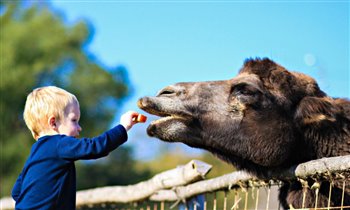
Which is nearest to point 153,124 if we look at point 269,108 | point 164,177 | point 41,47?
point 269,108

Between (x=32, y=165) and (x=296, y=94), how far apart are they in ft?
7.25

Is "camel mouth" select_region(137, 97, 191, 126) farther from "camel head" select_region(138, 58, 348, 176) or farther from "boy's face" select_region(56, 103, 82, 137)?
"boy's face" select_region(56, 103, 82, 137)

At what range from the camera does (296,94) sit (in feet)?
18.2

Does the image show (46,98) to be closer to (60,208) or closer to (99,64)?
(60,208)

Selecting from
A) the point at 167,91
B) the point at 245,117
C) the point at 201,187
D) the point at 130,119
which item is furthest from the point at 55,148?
the point at 201,187

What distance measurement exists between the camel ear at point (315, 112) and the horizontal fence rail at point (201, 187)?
443 mm

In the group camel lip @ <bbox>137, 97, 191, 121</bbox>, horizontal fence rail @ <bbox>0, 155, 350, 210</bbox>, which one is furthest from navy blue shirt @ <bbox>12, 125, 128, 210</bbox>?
horizontal fence rail @ <bbox>0, 155, 350, 210</bbox>

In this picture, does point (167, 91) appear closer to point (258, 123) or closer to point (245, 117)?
point (245, 117)

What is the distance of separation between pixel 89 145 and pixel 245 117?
1623 mm

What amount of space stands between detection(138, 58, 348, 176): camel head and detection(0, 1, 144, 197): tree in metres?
25.0

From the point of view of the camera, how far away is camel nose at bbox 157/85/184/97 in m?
5.37

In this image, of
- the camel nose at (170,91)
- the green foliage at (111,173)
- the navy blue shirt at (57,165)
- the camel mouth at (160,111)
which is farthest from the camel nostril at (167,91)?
the green foliage at (111,173)

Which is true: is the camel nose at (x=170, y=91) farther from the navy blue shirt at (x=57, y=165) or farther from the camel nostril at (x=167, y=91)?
the navy blue shirt at (x=57, y=165)

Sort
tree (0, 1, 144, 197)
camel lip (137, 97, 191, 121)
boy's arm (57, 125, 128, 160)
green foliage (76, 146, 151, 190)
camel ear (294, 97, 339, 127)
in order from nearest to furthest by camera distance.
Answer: boy's arm (57, 125, 128, 160), camel lip (137, 97, 191, 121), camel ear (294, 97, 339, 127), green foliage (76, 146, 151, 190), tree (0, 1, 144, 197)
